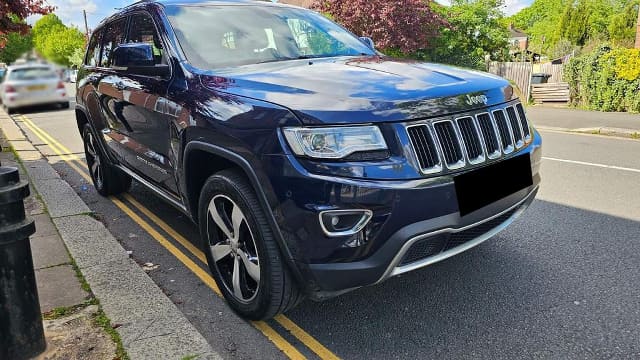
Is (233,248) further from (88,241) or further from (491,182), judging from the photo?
(88,241)

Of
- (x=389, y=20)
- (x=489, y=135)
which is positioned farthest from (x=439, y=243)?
(x=389, y=20)

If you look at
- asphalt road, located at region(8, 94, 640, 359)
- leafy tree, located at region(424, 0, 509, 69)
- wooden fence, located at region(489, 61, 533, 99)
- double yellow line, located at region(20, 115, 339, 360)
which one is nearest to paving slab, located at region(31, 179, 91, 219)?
double yellow line, located at region(20, 115, 339, 360)

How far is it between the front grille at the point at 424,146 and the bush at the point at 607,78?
13.9m

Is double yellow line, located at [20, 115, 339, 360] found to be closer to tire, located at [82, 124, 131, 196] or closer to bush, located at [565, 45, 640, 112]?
tire, located at [82, 124, 131, 196]

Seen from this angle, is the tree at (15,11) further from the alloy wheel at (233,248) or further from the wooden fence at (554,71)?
the wooden fence at (554,71)

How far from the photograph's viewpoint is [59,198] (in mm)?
5547

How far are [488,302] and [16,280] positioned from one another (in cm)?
267

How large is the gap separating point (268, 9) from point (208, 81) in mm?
1349

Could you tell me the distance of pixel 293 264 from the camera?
2.39m

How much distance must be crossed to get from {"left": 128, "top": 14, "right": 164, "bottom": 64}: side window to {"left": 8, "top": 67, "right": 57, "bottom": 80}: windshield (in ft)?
3.42

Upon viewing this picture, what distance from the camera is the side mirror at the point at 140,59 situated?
3197 mm

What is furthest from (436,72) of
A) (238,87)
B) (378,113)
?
(238,87)

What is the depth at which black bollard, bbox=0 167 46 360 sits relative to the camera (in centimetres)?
229

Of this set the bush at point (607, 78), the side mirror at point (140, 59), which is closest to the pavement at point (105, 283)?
the side mirror at point (140, 59)
